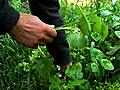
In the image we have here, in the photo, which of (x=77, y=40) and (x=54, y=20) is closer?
(x=77, y=40)

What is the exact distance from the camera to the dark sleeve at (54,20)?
122cm

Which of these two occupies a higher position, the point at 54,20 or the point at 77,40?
the point at 54,20

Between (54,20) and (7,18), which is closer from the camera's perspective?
(7,18)

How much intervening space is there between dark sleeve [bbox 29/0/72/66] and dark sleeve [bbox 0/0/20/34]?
1.09ft

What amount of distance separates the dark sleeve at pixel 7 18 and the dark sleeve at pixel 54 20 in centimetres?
33

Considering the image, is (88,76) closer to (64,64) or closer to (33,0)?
(64,64)

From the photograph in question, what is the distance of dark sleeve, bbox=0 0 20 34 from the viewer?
0.89m

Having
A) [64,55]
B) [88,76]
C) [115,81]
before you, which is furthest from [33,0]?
[115,81]

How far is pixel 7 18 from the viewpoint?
92cm

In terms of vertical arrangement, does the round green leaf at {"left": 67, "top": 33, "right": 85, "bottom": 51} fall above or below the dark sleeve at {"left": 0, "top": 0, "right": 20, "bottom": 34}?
below

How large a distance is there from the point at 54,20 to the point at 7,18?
456mm

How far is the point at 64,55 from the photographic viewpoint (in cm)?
133

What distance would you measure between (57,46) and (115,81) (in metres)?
0.59

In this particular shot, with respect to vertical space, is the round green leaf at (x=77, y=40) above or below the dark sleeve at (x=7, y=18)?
below
